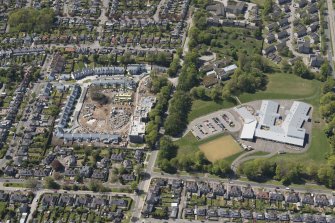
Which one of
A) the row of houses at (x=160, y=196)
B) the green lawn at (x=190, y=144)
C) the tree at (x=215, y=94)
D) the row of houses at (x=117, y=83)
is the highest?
the tree at (x=215, y=94)

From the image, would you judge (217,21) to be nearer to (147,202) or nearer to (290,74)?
(290,74)

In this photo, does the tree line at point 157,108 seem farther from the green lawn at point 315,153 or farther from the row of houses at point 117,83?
the green lawn at point 315,153

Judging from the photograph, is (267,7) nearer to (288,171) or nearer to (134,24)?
(134,24)

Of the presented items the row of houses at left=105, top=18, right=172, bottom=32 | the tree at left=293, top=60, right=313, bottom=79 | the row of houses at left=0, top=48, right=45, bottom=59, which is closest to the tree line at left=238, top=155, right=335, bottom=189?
the tree at left=293, top=60, right=313, bottom=79

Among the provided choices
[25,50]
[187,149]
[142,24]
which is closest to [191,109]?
[187,149]

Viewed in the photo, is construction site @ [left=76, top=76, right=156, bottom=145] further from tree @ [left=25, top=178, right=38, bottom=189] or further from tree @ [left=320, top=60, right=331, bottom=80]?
tree @ [left=320, top=60, right=331, bottom=80]

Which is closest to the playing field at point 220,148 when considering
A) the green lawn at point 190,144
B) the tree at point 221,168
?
the green lawn at point 190,144
